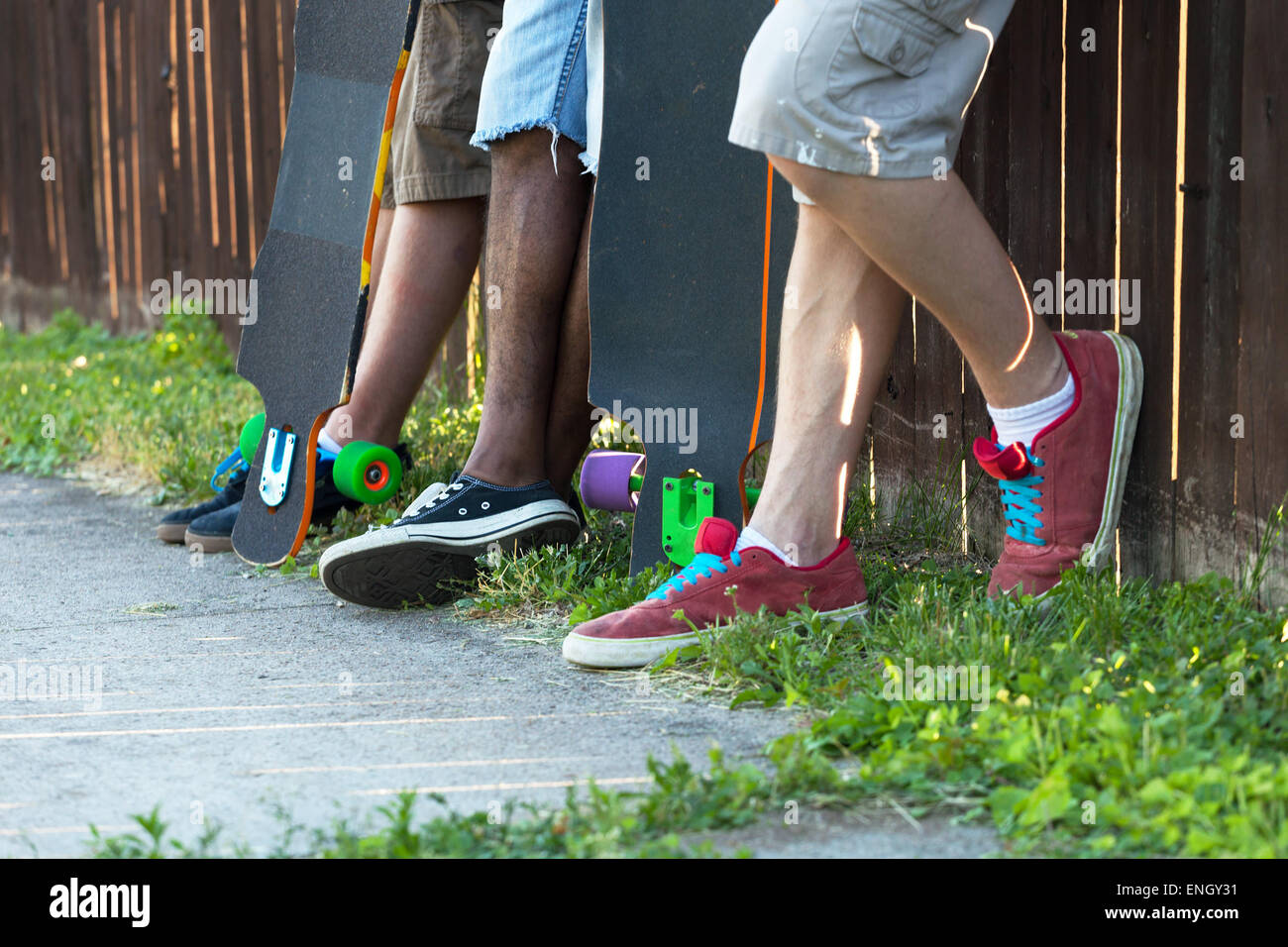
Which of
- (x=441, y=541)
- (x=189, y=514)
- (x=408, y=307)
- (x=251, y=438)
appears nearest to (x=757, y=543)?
(x=441, y=541)

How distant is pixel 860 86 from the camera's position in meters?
1.78

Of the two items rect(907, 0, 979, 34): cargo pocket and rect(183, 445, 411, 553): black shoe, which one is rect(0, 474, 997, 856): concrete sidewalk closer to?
rect(183, 445, 411, 553): black shoe

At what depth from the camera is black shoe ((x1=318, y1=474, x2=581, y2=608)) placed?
2.32 meters

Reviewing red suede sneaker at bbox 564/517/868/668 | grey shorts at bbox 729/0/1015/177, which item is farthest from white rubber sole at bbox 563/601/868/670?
grey shorts at bbox 729/0/1015/177

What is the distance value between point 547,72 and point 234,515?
1.20m

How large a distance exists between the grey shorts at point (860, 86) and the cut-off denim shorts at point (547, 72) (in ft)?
2.20

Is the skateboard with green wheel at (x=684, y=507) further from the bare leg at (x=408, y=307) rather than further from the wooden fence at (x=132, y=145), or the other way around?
the wooden fence at (x=132, y=145)

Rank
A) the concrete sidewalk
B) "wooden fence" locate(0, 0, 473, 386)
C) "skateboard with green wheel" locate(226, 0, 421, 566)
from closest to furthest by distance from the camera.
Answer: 1. the concrete sidewalk
2. "skateboard with green wheel" locate(226, 0, 421, 566)
3. "wooden fence" locate(0, 0, 473, 386)

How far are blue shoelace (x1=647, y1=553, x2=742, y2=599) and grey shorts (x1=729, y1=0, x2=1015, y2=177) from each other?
59 centimetres

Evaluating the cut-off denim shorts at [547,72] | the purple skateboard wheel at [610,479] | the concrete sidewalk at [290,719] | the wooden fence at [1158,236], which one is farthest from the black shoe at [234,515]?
the wooden fence at [1158,236]
